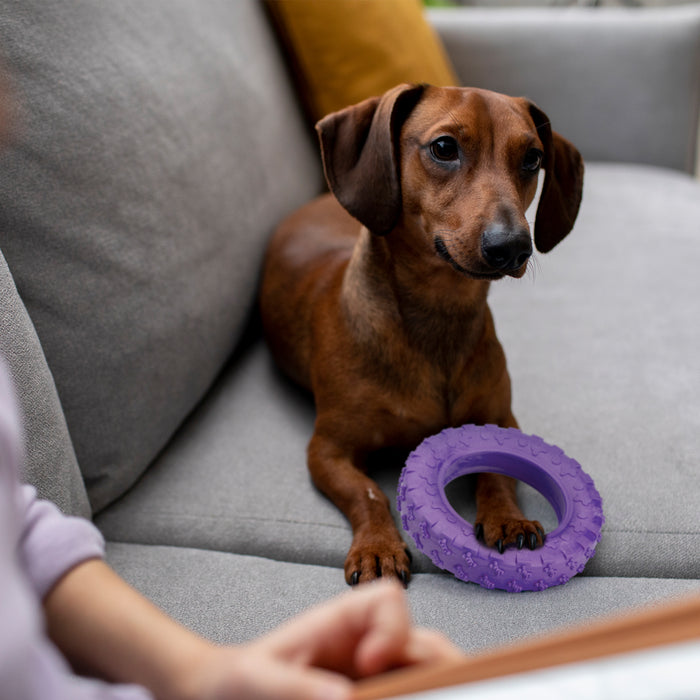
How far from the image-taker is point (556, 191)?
1.26 metres

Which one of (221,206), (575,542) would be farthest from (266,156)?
(575,542)

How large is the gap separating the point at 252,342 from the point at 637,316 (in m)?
0.93

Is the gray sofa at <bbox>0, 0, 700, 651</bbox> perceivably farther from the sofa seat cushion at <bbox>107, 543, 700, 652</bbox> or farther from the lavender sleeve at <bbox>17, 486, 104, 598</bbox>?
the lavender sleeve at <bbox>17, 486, 104, 598</bbox>

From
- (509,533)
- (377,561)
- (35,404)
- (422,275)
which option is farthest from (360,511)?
(35,404)

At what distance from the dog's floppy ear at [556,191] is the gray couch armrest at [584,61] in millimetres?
1259

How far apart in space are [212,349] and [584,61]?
1.77 m

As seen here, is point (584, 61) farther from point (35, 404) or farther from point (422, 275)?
point (35, 404)

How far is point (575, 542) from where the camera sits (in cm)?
102

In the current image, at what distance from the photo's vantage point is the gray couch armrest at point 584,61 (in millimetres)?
2422

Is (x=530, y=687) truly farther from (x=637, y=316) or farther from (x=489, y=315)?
(x=637, y=316)

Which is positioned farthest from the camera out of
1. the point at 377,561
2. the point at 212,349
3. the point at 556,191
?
the point at 212,349

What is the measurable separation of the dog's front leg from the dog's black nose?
43 cm

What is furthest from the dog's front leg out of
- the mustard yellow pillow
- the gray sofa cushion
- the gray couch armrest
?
the gray couch armrest

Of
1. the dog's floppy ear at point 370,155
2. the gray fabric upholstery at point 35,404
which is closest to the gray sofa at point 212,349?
the gray fabric upholstery at point 35,404
